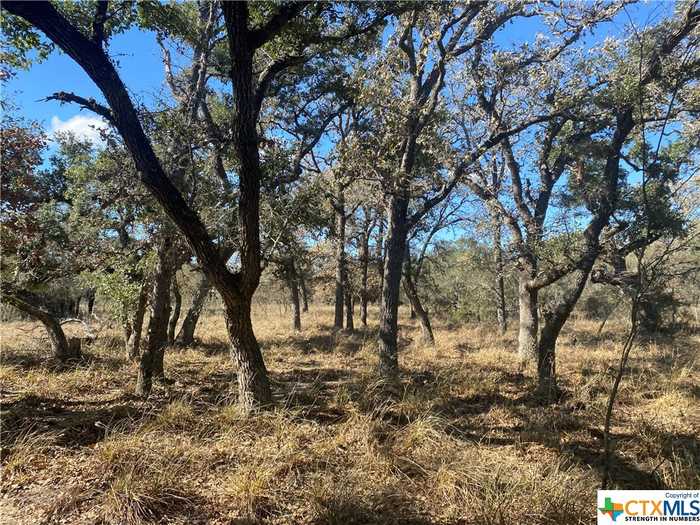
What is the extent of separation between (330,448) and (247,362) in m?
1.50

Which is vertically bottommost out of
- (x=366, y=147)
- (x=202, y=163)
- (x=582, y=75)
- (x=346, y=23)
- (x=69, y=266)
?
(x=69, y=266)

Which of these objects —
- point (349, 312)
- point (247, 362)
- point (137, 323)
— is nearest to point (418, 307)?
point (349, 312)

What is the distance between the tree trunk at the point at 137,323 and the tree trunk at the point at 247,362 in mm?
2810

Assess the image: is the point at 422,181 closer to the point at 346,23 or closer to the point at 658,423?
the point at 346,23

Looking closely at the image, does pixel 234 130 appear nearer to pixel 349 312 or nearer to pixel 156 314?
pixel 156 314

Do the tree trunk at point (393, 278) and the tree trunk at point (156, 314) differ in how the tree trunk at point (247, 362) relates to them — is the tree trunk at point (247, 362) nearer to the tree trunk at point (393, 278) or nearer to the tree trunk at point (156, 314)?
the tree trunk at point (156, 314)

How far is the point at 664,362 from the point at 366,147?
27.6ft

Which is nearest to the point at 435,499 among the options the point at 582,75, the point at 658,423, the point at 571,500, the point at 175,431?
the point at 571,500

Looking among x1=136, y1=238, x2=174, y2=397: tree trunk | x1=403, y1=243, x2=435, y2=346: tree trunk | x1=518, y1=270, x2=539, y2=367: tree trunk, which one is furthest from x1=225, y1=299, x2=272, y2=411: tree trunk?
x1=403, y1=243, x2=435, y2=346: tree trunk

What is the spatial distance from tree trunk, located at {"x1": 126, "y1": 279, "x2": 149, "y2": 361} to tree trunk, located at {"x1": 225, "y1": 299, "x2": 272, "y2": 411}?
2.81m

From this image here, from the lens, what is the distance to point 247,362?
4.47 meters

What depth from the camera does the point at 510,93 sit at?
6793mm

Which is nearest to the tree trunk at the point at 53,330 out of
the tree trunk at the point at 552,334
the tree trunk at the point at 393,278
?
the tree trunk at the point at 393,278

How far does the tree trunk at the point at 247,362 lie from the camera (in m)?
4.38
